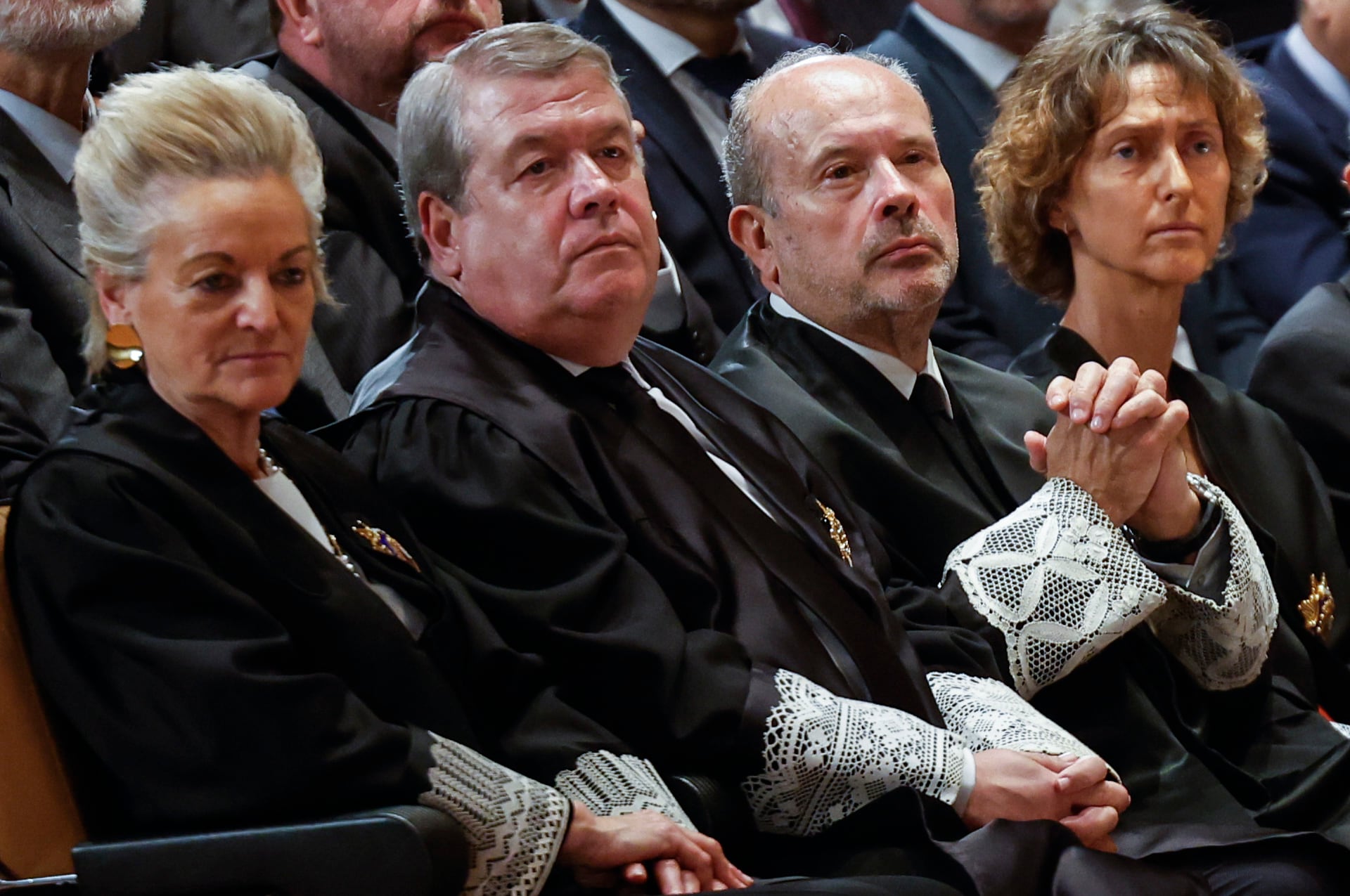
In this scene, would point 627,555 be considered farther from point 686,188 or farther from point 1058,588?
Answer: point 686,188

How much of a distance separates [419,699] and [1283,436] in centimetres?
176

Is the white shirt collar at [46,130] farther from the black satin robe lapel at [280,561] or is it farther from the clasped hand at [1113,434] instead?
the clasped hand at [1113,434]

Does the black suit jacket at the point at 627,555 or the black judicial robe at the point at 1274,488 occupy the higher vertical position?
the black suit jacket at the point at 627,555

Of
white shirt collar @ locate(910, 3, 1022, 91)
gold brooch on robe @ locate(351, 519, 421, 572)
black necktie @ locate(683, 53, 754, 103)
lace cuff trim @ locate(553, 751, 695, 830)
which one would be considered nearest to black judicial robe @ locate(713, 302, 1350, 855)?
lace cuff trim @ locate(553, 751, 695, 830)

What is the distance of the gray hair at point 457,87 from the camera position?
232 cm

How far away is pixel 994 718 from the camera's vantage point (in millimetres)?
2215

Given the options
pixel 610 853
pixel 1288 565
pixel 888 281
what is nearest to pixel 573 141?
pixel 888 281

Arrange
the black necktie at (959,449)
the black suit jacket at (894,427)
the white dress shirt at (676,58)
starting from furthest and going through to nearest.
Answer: the white dress shirt at (676,58)
the black necktie at (959,449)
the black suit jacket at (894,427)

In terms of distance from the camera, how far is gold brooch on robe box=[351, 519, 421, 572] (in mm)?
2006

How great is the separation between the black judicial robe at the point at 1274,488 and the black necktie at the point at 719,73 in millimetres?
908

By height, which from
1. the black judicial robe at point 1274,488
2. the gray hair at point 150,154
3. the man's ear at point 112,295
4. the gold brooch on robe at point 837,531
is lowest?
the black judicial robe at point 1274,488

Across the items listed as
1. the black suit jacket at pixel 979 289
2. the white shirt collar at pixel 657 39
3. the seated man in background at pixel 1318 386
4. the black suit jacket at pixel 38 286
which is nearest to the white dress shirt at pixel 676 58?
the white shirt collar at pixel 657 39

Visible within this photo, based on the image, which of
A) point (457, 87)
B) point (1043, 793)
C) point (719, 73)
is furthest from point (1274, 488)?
point (457, 87)

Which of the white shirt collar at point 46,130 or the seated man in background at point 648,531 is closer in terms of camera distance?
the seated man in background at point 648,531
